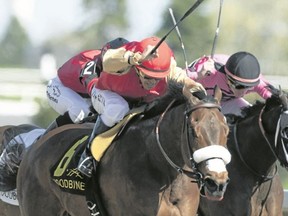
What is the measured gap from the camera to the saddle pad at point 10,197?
8.47 metres

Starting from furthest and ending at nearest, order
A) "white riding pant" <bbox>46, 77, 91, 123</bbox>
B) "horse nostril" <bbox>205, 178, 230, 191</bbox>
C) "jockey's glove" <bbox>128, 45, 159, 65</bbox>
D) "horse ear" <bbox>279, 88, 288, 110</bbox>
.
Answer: "white riding pant" <bbox>46, 77, 91, 123</bbox>
"horse ear" <bbox>279, 88, 288, 110</bbox>
"jockey's glove" <bbox>128, 45, 159, 65</bbox>
"horse nostril" <bbox>205, 178, 230, 191</bbox>

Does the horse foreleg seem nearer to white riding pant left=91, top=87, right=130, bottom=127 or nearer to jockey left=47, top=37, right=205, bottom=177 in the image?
jockey left=47, top=37, right=205, bottom=177

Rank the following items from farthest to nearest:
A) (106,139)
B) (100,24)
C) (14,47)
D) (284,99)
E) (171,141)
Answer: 1. (100,24)
2. (14,47)
3. (284,99)
4. (106,139)
5. (171,141)

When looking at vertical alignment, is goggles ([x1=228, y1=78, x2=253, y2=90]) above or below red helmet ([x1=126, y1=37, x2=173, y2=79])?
below

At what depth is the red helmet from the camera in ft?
20.8

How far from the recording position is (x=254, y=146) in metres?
7.03

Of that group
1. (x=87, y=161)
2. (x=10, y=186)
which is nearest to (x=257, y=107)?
(x=87, y=161)

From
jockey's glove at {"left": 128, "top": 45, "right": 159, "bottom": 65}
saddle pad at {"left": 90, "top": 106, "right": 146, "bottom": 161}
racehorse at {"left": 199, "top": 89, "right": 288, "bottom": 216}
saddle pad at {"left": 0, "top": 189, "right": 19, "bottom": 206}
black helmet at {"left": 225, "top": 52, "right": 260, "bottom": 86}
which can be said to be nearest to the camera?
jockey's glove at {"left": 128, "top": 45, "right": 159, "bottom": 65}

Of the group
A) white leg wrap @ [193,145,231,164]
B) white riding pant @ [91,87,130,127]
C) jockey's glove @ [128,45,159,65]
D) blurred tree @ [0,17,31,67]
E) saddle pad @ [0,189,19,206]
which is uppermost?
jockey's glove @ [128,45,159,65]

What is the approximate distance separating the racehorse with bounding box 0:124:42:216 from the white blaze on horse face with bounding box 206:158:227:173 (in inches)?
122

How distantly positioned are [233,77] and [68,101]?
1400mm

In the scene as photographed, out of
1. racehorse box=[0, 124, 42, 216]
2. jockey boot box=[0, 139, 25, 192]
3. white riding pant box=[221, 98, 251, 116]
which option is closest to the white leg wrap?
white riding pant box=[221, 98, 251, 116]

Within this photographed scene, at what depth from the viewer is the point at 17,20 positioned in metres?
24.4

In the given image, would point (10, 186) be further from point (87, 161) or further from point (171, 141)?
point (171, 141)
